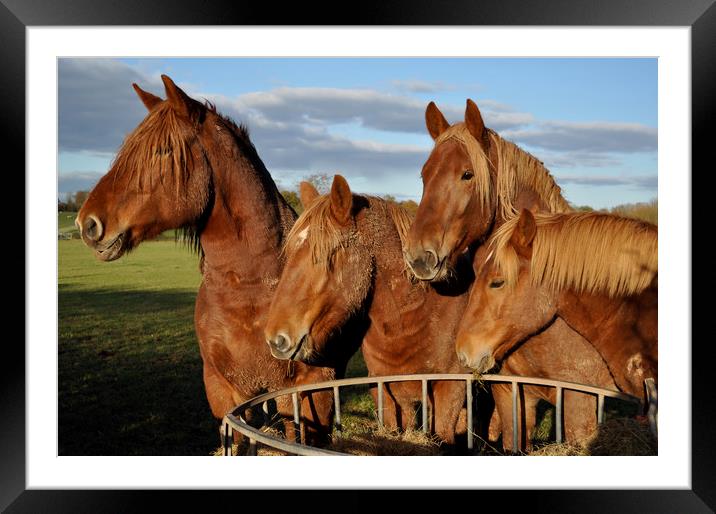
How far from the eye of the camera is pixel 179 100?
2.91 m

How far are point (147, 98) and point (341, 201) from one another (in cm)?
131

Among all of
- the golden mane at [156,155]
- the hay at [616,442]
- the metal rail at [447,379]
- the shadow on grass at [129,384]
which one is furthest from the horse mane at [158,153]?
the hay at [616,442]

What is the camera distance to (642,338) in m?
2.86

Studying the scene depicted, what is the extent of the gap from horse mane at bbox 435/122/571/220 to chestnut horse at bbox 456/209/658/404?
0.24 meters

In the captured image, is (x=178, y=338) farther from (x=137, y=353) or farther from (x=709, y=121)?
(x=709, y=121)

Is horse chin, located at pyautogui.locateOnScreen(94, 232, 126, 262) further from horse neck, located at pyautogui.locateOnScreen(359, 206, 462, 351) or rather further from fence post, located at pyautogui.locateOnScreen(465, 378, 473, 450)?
fence post, located at pyautogui.locateOnScreen(465, 378, 473, 450)

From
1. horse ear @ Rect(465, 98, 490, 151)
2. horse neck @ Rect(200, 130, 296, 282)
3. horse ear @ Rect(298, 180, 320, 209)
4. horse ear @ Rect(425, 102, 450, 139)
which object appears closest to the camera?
horse ear @ Rect(465, 98, 490, 151)

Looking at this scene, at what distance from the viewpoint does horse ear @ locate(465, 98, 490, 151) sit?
297cm

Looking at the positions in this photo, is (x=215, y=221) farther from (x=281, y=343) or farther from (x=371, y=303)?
(x=371, y=303)

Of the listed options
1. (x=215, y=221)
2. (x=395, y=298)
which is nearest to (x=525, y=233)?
(x=395, y=298)

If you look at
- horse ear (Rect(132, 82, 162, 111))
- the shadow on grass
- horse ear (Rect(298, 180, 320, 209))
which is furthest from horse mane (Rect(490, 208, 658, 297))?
the shadow on grass

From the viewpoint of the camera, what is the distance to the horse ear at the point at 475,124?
297cm
